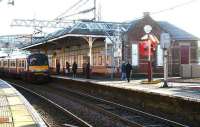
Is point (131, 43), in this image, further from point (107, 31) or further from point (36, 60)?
point (36, 60)

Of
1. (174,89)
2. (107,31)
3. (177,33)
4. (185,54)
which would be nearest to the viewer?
(174,89)

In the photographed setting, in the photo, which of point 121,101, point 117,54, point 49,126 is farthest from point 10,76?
point 49,126

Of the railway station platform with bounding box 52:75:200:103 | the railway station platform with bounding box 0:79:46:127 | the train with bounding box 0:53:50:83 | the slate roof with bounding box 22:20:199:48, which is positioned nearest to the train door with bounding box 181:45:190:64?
the slate roof with bounding box 22:20:199:48

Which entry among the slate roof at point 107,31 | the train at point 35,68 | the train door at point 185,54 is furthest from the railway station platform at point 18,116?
the train door at point 185,54

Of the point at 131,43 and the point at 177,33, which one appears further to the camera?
the point at 177,33

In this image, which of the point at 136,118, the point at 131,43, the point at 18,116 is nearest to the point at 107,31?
the point at 131,43

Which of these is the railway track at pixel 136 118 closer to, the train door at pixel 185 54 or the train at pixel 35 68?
the train at pixel 35 68

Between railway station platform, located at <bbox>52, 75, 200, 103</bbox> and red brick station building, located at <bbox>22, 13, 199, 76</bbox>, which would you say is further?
red brick station building, located at <bbox>22, 13, 199, 76</bbox>

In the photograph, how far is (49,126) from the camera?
1581 centimetres

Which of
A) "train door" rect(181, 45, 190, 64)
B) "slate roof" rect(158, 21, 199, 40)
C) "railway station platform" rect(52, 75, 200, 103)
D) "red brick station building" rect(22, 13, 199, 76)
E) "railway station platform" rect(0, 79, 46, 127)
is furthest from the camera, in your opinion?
"slate roof" rect(158, 21, 199, 40)

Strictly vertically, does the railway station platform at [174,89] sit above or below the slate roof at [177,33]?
below

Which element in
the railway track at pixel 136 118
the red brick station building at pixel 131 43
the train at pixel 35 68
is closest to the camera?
the railway track at pixel 136 118

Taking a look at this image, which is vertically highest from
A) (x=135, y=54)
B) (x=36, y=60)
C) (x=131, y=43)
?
(x=131, y=43)

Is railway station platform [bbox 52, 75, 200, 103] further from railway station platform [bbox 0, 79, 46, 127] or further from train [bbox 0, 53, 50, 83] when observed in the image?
train [bbox 0, 53, 50, 83]
